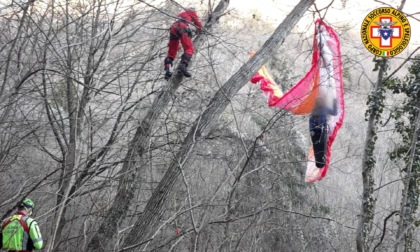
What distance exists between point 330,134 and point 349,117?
79.9ft

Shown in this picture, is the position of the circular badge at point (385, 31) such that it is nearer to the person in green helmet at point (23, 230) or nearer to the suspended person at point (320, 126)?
the suspended person at point (320, 126)

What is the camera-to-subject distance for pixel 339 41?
7.67 metres

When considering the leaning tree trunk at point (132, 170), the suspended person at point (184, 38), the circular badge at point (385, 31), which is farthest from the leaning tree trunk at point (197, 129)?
the circular badge at point (385, 31)

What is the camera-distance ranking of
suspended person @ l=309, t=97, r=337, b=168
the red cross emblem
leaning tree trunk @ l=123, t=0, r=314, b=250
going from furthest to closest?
the red cross emblem, suspended person @ l=309, t=97, r=337, b=168, leaning tree trunk @ l=123, t=0, r=314, b=250

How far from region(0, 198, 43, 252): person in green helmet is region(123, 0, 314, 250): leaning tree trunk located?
146 cm

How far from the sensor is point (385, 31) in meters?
7.84

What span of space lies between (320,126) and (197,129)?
3023 mm

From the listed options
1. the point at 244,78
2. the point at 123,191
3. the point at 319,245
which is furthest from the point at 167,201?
the point at 319,245

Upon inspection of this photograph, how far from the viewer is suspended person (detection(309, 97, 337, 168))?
300 inches

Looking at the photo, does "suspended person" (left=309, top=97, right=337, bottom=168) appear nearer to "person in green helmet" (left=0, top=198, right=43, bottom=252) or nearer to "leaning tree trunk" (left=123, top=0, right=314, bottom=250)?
"leaning tree trunk" (left=123, top=0, right=314, bottom=250)

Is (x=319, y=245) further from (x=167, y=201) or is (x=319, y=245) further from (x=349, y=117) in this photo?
(x=349, y=117)

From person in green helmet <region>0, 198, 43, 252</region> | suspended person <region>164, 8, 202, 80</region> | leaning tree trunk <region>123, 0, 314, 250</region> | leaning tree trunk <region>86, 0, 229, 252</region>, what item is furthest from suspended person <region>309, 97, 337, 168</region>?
person in green helmet <region>0, 198, 43, 252</region>

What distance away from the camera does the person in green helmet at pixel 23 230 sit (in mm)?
5902

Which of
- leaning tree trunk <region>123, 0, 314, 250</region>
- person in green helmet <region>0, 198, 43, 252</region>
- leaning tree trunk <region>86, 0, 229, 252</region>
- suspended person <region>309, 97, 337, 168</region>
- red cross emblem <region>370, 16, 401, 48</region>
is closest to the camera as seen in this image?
leaning tree trunk <region>123, 0, 314, 250</region>
